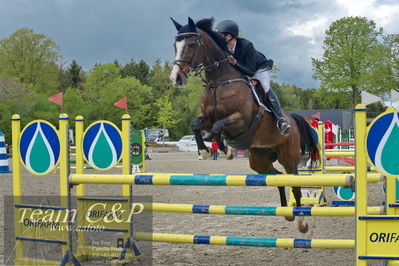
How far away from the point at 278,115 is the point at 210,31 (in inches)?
42.5

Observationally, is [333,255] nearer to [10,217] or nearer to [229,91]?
[229,91]

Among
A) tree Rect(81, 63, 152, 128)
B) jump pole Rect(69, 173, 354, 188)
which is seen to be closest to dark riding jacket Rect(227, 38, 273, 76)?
jump pole Rect(69, 173, 354, 188)

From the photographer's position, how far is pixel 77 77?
176ft

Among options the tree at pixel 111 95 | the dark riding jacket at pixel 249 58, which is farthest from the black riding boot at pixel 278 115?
the tree at pixel 111 95

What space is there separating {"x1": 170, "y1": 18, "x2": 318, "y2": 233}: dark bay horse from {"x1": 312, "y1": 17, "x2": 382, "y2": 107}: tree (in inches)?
1254

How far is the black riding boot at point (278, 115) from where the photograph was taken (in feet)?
14.8

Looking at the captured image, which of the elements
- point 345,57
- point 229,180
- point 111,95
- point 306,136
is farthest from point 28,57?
point 229,180

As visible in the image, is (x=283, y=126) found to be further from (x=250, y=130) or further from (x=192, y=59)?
(x=192, y=59)

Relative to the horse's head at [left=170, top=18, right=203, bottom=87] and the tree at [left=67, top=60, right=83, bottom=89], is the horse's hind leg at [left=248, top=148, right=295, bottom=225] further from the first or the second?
the tree at [left=67, top=60, right=83, bottom=89]

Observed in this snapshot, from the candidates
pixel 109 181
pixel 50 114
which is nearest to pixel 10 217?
pixel 109 181

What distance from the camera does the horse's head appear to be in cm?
391

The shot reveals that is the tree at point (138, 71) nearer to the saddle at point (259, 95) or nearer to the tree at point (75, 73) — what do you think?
the tree at point (75, 73)

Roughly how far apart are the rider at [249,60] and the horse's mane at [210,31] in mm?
71

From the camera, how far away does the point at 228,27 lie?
180 inches
